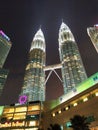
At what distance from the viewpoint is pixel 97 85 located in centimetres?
4225

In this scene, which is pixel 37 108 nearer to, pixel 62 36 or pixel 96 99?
pixel 96 99

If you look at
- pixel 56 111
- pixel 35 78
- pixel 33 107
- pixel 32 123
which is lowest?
pixel 32 123

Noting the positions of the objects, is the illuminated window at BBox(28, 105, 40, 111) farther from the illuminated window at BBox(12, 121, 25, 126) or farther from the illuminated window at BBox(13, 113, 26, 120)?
the illuminated window at BBox(12, 121, 25, 126)

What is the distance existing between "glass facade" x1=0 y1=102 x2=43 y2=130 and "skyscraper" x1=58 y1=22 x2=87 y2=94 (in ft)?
247

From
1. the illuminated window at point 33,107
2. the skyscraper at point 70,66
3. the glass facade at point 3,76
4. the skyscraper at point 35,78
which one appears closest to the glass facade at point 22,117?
the illuminated window at point 33,107

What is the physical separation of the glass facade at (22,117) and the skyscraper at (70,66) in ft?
247

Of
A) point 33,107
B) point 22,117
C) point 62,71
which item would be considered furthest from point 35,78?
point 22,117

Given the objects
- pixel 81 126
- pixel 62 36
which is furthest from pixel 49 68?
pixel 81 126

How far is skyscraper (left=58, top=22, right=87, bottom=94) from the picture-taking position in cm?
14075

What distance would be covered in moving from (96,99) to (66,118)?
1379 centimetres

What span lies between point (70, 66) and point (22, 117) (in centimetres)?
9793

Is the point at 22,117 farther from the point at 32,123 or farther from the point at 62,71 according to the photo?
the point at 62,71

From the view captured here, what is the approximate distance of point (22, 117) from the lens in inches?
2442

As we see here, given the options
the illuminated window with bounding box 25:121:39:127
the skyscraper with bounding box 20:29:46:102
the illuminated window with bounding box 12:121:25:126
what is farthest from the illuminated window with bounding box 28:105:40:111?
the skyscraper with bounding box 20:29:46:102
